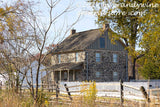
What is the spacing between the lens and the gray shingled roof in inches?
1222

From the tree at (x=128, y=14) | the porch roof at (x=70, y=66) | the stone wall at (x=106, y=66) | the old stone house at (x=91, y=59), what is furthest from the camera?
the stone wall at (x=106, y=66)

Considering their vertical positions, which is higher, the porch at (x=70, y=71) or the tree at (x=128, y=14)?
the tree at (x=128, y=14)

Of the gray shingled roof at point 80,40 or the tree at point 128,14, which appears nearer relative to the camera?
the tree at point 128,14

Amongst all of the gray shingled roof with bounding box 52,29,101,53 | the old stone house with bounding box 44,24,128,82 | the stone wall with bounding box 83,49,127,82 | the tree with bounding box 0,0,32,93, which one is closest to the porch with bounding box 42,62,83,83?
the old stone house with bounding box 44,24,128,82

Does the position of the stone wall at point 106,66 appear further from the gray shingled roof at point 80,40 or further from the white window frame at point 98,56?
the gray shingled roof at point 80,40

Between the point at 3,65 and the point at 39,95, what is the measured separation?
2.77 meters

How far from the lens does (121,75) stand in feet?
108

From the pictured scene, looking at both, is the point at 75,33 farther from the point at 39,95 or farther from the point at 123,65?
the point at 39,95

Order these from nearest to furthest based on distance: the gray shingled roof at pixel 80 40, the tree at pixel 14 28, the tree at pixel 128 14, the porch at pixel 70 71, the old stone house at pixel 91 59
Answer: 1. the tree at pixel 14 28
2. the tree at pixel 128 14
3. the porch at pixel 70 71
4. the old stone house at pixel 91 59
5. the gray shingled roof at pixel 80 40

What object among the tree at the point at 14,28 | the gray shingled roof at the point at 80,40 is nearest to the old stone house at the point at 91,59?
the gray shingled roof at the point at 80,40

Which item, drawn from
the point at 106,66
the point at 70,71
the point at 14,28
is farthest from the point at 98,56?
the point at 14,28

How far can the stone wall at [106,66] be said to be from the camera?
30516mm

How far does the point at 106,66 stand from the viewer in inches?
1248

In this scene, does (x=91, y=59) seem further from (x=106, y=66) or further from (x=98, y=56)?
(x=106, y=66)
